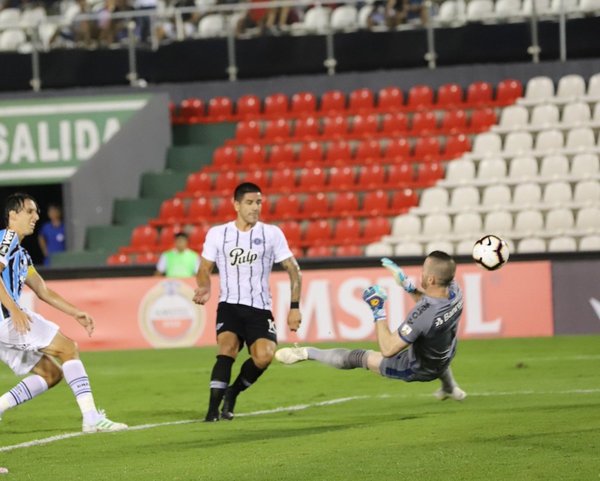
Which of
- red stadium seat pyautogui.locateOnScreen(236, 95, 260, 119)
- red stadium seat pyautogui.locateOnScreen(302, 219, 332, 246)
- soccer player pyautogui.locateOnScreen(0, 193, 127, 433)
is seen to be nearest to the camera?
soccer player pyautogui.locateOnScreen(0, 193, 127, 433)

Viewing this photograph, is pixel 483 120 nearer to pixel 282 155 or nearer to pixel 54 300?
pixel 282 155

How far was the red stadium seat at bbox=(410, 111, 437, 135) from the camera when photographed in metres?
26.1

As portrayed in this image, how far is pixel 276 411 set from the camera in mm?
12938

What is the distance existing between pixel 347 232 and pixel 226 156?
13.1 feet

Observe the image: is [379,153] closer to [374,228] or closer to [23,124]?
[374,228]

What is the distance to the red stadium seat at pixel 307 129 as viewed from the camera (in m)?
26.8

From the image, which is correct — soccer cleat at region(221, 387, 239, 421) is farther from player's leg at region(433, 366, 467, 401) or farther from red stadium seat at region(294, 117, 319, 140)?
red stadium seat at region(294, 117, 319, 140)

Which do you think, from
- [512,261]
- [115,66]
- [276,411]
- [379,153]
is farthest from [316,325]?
[115,66]

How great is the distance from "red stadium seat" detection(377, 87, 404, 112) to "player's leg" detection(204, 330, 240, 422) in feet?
50.3

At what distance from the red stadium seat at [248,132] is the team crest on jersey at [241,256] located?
1530cm

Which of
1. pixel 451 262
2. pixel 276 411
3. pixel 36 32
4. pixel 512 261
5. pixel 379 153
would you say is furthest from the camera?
pixel 36 32

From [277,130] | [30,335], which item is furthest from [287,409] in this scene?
[277,130]

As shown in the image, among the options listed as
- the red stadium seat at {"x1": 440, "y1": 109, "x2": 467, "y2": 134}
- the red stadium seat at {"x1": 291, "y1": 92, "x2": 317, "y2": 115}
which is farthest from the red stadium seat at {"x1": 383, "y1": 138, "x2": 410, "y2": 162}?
the red stadium seat at {"x1": 291, "y1": 92, "x2": 317, "y2": 115}

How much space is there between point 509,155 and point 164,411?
13.0 m
